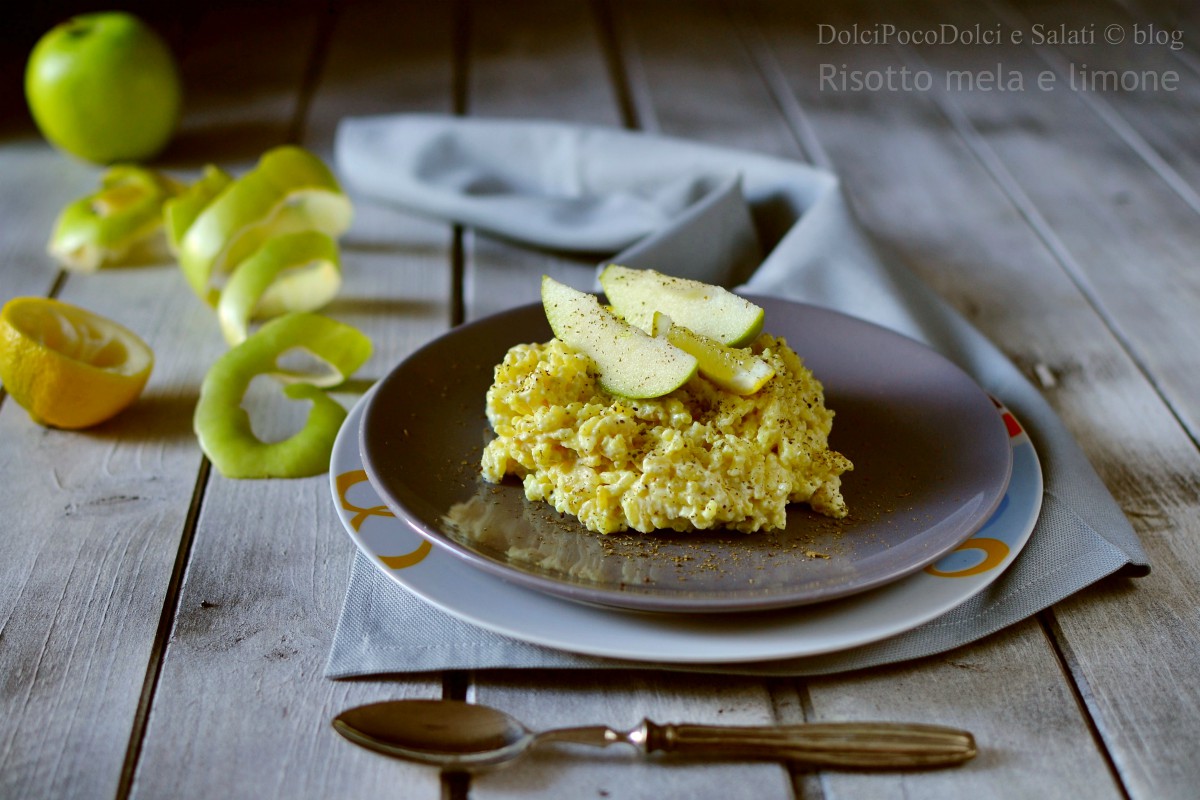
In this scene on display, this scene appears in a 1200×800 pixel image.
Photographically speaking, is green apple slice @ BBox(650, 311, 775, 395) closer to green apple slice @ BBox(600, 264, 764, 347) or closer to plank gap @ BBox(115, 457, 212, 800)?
green apple slice @ BBox(600, 264, 764, 347)

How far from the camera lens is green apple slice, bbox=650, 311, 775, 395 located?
118 centimetres

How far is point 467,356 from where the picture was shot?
1412 mm

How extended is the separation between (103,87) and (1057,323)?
1826mm

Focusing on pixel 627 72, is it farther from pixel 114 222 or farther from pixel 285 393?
pixel 285 393

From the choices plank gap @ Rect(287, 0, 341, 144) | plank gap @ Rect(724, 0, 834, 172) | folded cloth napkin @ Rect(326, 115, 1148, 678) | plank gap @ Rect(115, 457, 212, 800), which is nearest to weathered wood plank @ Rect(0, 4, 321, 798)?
plank gap @ Rect(115, 457, 212, 800)

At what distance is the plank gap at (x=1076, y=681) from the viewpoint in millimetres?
971

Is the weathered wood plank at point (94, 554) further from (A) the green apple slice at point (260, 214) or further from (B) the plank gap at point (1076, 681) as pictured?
(B) the plank gap at point (1076, 681)

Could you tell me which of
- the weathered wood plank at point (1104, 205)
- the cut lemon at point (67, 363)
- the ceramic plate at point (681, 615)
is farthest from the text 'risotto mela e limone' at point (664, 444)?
the weathered wood plank at point (1104, 205)

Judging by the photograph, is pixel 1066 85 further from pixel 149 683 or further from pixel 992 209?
pixel 149 683

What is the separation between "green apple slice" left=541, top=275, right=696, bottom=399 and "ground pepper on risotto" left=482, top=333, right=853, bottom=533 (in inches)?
0.7

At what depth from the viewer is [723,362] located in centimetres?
120

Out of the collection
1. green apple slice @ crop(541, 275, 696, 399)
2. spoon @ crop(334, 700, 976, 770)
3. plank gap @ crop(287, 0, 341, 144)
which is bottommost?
plank gap @ crop(287, 0, 341, 144)

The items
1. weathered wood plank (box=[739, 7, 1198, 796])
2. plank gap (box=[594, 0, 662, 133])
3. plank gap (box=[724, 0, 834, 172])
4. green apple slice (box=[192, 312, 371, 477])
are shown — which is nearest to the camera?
weathered wood plank (box=[739, 7, 1198, 796])

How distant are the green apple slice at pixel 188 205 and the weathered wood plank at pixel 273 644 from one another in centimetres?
27
